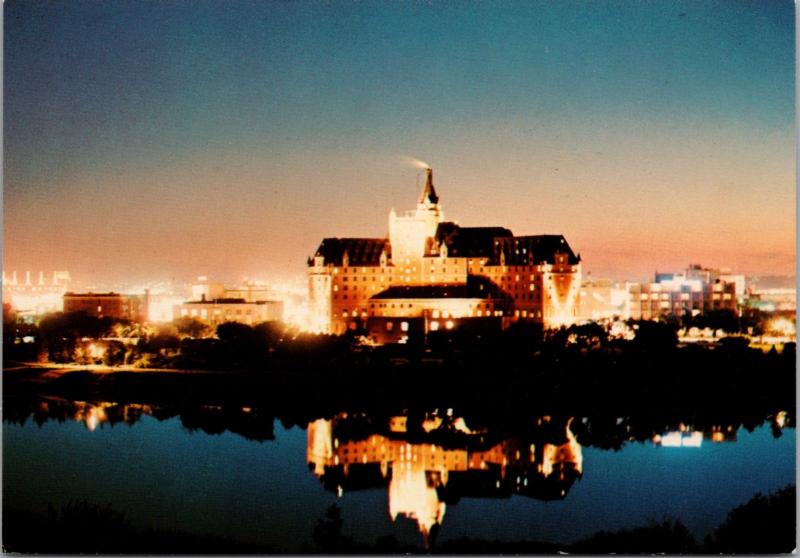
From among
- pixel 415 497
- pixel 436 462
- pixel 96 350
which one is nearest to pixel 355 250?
pixel 96 350

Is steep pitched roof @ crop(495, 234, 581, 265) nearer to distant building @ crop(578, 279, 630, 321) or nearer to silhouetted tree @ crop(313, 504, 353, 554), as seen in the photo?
distant building @ crop(578, 279, 630, 321)

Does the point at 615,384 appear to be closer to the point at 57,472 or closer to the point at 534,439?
the point at 534,439

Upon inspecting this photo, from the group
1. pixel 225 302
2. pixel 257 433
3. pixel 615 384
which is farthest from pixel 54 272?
pixel 615 384

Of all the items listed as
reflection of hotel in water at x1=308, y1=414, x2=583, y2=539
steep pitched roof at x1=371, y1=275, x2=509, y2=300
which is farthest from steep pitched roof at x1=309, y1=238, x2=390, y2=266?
reflection of hotel in water at x1=308, y1=414, x2=583, y2=539

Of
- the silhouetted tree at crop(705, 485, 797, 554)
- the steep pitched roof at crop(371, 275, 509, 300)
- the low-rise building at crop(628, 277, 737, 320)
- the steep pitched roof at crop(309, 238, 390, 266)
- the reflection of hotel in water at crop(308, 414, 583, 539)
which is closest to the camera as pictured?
the silhouetted tree at crop(705, 485, 797, 554)

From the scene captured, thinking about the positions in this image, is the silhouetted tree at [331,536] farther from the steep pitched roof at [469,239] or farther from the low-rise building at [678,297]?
the low-rise building at [678,297]

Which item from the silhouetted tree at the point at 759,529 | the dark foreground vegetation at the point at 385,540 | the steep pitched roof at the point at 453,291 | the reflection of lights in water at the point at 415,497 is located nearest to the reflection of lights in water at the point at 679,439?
the silhouetted tree at the point at 759,529
